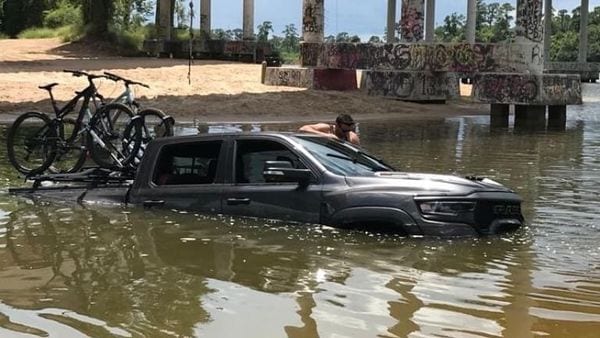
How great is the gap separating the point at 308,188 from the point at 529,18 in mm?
28555

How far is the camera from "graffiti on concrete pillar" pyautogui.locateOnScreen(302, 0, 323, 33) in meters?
44.8

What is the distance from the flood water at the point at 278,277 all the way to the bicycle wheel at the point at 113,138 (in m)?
1.10

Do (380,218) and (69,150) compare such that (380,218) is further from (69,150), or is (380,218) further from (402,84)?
(402,84)

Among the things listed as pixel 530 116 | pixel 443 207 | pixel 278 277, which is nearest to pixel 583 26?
pixel 530 116

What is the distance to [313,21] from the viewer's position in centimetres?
4484

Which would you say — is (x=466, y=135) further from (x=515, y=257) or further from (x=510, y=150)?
A: (x=515, y=257)

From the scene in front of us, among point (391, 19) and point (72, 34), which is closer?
point (72, 34)

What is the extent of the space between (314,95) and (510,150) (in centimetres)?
1704

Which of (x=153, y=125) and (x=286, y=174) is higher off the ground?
(x=153, y=125)

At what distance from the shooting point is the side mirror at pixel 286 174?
903 cm

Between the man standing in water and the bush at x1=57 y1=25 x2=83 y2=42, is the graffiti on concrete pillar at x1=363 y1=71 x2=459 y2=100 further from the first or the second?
the man standing in water

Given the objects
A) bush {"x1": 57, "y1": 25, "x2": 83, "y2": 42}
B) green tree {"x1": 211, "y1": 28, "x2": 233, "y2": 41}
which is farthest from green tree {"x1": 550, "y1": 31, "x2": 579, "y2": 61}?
bush {"x1": 57, "y1": 25, "x2": 83, "y2": 42}

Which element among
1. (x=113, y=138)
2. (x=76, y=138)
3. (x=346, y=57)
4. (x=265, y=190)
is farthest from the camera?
(x=346, y=57)

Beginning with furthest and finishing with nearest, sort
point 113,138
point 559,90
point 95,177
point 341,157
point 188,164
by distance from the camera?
point 559,90 < point 113,138 < point 95,177 < point 188,164 < point 341,157
